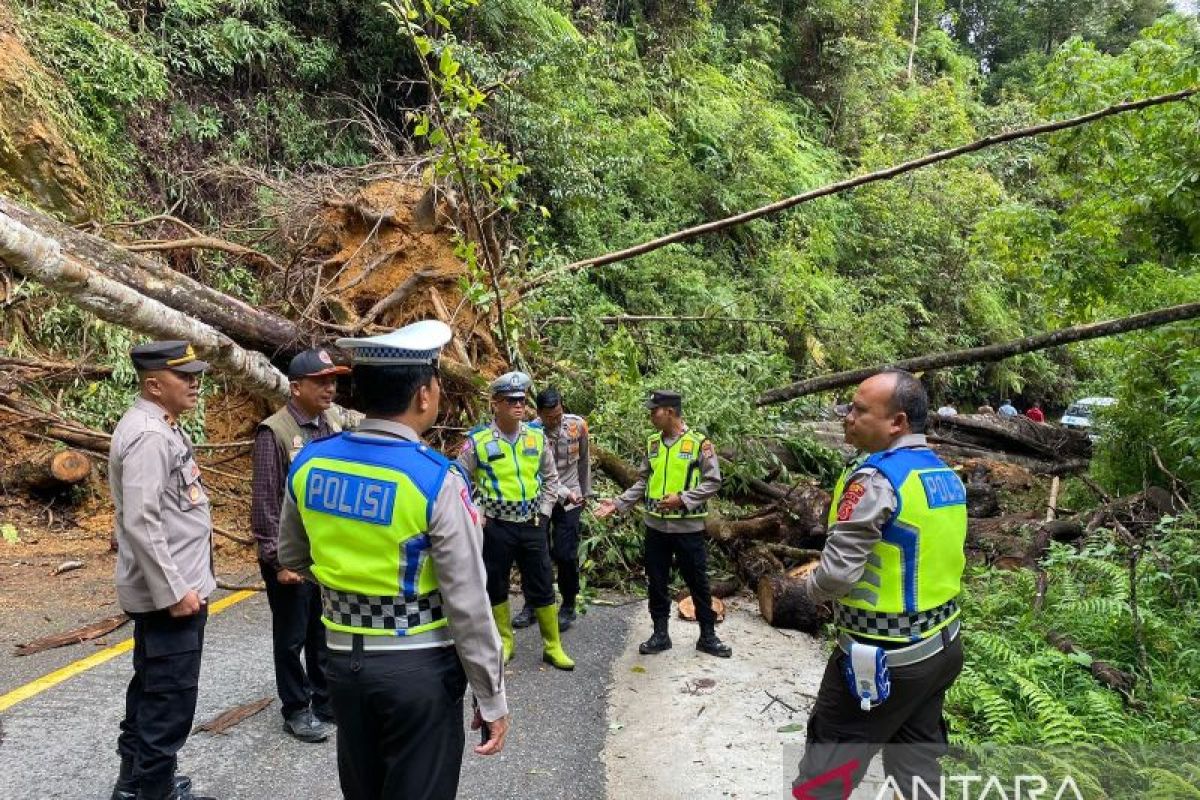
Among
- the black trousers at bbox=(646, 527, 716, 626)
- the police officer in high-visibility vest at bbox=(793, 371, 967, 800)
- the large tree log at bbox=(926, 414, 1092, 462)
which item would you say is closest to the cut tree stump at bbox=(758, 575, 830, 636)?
the black trousers at bbox=(646, 527, 716, 626)

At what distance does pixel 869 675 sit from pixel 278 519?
2.81 m

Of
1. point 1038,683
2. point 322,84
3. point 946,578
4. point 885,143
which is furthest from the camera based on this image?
point 885,143

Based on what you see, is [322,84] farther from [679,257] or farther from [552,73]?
[679,257]

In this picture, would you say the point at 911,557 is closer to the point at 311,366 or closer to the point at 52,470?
the point at 311,366

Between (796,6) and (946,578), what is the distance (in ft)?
74.9

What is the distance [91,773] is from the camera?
3504mm

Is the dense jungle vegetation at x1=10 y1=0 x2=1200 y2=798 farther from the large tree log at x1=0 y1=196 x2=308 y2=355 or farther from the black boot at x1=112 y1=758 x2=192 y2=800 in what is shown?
the black boot at x1=112 y1=758 x2=192 y2=800

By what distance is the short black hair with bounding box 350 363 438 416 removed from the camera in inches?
95.0

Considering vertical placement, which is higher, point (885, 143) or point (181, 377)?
point (885, 143)

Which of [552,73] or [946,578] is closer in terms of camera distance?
[946,578]

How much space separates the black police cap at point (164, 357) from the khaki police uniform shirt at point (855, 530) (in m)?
2.76

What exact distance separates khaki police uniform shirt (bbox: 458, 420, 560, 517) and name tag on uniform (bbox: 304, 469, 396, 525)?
2685 millimetres

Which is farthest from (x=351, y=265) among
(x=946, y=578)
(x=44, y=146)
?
(x=946, y=578)

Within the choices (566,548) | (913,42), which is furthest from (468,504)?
(913,42)
